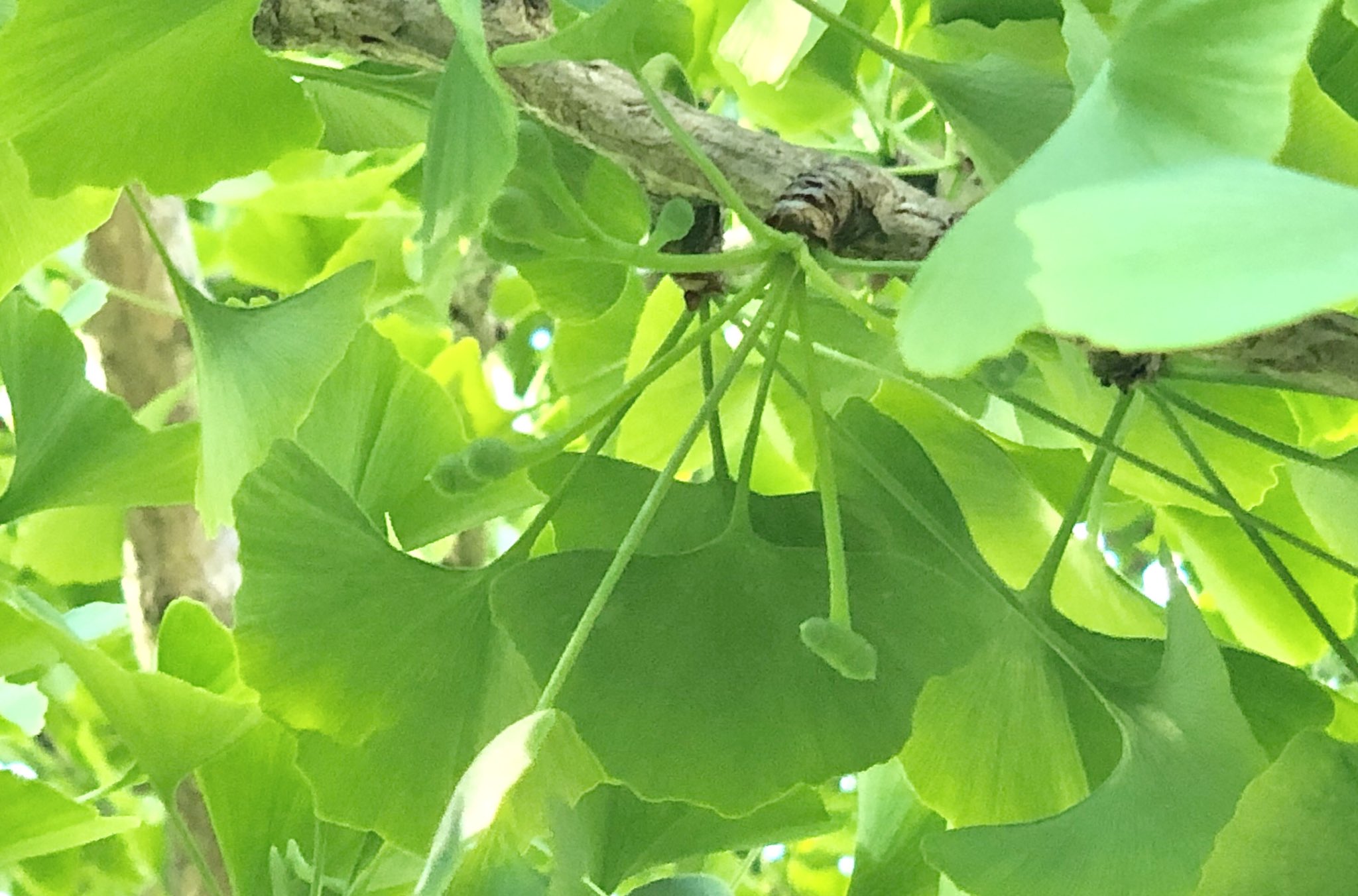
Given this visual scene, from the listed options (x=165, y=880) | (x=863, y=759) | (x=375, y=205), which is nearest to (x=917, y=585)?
(x=863, y=759)

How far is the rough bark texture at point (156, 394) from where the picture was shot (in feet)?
2.21

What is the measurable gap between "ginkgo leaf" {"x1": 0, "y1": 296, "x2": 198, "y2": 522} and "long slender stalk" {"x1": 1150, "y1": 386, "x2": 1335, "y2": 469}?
1.05 ft

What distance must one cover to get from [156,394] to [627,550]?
559 mm

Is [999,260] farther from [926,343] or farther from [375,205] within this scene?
[375,205]

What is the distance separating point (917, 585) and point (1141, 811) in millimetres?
71

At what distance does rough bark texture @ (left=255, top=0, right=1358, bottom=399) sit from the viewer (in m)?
0.32

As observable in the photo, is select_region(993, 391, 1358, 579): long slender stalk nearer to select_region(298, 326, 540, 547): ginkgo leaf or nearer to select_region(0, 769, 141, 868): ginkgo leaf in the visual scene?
select_region(298, 326, 540, 547): ginkgo leaf

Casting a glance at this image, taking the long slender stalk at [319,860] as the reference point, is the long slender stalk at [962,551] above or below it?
above

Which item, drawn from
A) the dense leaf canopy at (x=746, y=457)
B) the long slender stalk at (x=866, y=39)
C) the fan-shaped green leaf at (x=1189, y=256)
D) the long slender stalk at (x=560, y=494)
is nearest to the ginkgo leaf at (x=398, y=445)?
the dense leaf canopy at (x=746, y=457)

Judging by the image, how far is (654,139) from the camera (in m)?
0.35

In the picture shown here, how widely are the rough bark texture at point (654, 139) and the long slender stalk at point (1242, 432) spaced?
0.01m

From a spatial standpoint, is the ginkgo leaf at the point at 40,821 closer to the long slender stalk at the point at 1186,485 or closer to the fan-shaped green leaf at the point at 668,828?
the fan-shaped green leaf at the point at 668,828

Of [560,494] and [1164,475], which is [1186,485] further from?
[560,494]

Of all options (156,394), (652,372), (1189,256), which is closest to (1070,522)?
(652,372)
